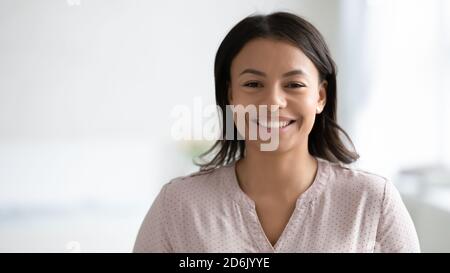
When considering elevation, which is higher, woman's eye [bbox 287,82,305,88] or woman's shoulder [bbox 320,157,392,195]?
woman's eye [bbox 287,82,305,88]

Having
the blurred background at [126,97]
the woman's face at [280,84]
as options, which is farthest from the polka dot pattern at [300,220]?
the blurred background at [126,97]

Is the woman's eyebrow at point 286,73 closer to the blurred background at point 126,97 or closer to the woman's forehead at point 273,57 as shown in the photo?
the woman's forehead at point 273,57

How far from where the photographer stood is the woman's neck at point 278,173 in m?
0.96

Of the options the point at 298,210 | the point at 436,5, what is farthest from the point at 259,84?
the point at 436,5

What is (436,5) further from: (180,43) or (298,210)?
(298,210)

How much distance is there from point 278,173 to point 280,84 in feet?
0.55

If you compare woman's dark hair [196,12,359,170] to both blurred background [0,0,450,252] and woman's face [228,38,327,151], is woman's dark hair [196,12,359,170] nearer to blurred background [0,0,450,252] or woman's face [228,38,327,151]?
woman's face [228,38,327,151]

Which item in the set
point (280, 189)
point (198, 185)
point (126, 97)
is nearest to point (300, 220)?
point (280, 189)

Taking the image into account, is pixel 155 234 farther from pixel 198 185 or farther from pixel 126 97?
pixel 126 97

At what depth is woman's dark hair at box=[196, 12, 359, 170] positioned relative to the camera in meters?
0.92

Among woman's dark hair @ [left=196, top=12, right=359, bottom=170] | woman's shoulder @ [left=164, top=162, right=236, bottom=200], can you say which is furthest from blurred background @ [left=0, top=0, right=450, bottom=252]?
woman's shoulder @ [left=164, top=162, right=236, bottom=200]

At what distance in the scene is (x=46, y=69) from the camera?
2.71 metres

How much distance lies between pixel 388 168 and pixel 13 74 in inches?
73.7

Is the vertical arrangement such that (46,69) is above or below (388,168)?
above
